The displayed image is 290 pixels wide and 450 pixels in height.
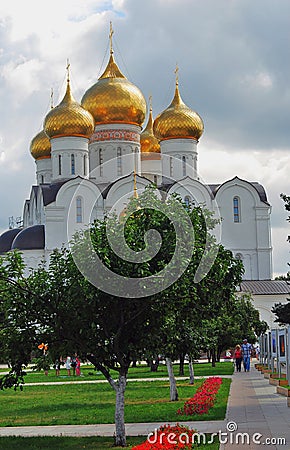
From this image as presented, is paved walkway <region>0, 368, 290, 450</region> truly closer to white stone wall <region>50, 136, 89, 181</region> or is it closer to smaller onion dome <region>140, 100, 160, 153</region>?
white stone wall <region>50, 136, 89, 181</region>

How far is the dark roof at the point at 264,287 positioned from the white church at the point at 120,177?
0.07 metres

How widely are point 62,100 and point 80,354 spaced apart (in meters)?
44.3

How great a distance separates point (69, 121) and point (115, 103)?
3808mm

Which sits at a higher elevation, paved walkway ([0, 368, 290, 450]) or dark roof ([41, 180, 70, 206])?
dark roof ([41, 180, 70, 206])

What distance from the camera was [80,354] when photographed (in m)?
13.0

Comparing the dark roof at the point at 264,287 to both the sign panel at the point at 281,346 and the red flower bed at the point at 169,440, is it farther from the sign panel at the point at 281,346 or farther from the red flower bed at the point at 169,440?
the red flower bed at the point at 169,440

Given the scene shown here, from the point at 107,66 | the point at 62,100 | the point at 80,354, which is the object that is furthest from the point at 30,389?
the point at 107,66

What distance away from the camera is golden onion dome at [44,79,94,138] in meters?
54.3

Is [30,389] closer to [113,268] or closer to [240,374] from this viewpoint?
[240,374]

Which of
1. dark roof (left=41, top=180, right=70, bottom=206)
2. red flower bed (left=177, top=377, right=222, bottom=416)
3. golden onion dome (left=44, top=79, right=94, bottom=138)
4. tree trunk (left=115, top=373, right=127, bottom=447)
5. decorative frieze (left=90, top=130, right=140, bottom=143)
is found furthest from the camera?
decorative frieze (left=90, top=130, right=140, bottom=143)

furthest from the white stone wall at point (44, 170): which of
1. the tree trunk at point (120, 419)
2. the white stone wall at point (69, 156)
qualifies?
the tree trunk at point (120, 419)

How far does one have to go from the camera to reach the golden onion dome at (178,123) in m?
57.4

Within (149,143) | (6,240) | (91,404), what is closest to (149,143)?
(149,143)

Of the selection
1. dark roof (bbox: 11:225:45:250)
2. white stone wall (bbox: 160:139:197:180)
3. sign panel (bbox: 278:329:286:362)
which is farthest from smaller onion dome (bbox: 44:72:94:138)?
sign panel (bbox: 278:329:286:362)
